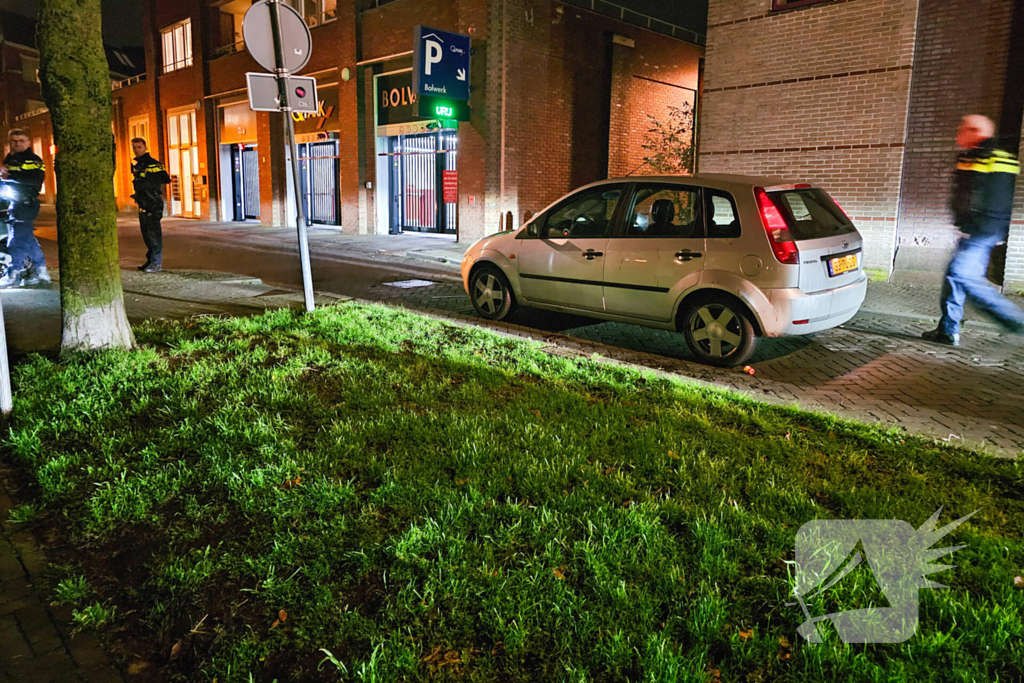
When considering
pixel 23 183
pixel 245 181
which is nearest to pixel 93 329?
pixel 23 183

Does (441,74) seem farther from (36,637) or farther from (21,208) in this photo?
(36,637)

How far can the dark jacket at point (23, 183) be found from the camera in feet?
32.3

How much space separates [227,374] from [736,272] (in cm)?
427

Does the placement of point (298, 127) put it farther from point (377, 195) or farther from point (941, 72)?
point (941, 72)

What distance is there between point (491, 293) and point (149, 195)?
6.80 metres

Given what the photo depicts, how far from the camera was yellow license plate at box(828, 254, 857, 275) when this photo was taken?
20.7 feet

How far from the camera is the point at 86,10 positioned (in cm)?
543

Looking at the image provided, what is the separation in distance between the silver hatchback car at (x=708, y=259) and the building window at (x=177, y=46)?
2881 cm

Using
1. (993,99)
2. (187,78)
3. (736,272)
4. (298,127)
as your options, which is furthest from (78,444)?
(187,78)

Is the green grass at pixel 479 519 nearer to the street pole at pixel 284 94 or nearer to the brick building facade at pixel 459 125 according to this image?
the street pole at pixel 284 94

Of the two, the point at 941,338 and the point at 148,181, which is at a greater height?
the point at 148,181

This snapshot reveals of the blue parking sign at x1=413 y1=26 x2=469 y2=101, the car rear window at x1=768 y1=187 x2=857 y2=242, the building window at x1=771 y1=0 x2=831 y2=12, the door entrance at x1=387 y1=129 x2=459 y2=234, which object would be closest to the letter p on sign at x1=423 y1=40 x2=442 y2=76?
the blue parking sign at x1=413 y1=26 x2=469 y2=101

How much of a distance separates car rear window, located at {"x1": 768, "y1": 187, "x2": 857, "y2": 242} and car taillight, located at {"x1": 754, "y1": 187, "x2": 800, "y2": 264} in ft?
0.20

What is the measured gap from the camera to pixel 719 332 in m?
6.46
